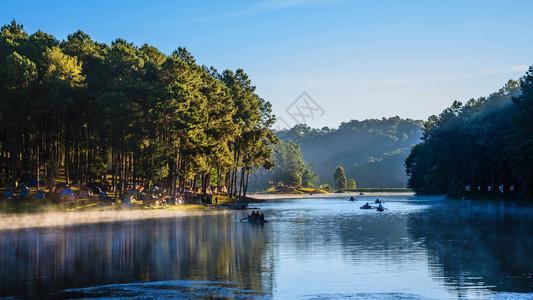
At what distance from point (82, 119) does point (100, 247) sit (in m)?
59.6

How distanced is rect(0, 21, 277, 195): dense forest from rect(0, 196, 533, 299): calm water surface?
3516 cm

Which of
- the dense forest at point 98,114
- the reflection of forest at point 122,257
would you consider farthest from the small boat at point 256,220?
the dense forest at point 98,114

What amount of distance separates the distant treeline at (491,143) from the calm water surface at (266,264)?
170 ft

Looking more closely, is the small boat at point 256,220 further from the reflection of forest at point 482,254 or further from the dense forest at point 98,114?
the dense forest at point 98,114

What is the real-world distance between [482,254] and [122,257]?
2146cm

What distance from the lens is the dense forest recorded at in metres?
79.6

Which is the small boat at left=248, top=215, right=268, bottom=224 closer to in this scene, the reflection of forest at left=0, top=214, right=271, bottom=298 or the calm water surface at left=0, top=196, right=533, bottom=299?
the reflection of forest at left=0, top=214, right=271, bottom=298

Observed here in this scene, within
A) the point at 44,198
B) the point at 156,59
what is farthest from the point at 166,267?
the point at 156,59

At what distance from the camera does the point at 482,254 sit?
110ft

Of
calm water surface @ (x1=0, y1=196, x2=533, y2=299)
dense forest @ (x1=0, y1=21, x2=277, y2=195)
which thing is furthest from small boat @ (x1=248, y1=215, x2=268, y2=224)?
dense forest @ (x1=0, y1=21, x2=277, y2=195)

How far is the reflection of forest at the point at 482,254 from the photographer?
24078 mm

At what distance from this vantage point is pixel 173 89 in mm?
89312

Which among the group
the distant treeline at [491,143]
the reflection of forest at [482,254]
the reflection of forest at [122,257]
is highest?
the distant treeline at [491,143]

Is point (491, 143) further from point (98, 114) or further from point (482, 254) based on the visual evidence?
point (482, 254)
